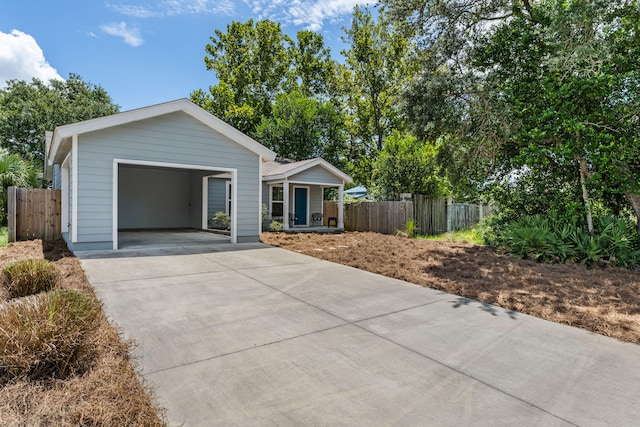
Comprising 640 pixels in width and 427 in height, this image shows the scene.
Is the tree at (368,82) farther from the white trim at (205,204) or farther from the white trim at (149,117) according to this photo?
the white trim at (149,117)

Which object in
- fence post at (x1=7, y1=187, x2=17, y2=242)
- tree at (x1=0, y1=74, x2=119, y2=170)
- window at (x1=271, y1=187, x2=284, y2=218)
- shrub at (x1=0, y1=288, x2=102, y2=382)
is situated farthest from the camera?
tree at (x1=0, y1=74, x2=119, y2=170)

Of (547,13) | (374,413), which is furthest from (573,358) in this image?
(547,13)

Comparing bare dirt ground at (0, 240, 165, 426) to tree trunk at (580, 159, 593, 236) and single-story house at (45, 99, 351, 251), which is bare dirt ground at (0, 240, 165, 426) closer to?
single-story house at (45, 99, 351, 251)

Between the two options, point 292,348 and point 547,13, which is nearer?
point 292,348

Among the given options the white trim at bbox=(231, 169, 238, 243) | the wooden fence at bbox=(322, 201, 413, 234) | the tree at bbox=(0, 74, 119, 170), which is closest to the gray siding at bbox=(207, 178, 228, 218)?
the white trim at bbox=(231, 169, 238, 243)

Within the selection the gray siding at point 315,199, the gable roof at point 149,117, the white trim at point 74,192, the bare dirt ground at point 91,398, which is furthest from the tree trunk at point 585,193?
the white trim at point 74,192

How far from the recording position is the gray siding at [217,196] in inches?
591

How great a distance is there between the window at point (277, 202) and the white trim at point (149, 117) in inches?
199

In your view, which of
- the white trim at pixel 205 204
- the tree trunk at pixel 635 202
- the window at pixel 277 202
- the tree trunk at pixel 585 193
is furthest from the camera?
the window at pixel 277 202

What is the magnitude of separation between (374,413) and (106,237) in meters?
8.45

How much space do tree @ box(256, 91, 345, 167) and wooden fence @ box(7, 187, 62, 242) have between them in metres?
14.6

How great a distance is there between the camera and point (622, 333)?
12.5 ft

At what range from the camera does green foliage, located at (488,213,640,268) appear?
24.4ft

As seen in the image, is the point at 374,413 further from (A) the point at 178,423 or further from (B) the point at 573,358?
(B) the point at 573,358
